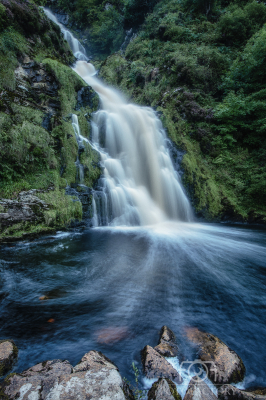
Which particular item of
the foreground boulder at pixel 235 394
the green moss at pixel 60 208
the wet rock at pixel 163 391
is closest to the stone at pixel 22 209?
the green moss at pixel 60 208

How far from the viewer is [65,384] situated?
5.46 feet

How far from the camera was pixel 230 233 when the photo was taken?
823cm

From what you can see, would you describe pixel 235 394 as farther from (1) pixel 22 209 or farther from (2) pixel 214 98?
(2) pixel 214 98

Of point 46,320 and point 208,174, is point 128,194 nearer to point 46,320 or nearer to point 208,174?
point 208,174

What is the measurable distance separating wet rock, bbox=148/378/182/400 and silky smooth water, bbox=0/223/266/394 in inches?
18.1

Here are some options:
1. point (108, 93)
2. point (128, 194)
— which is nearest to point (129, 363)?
point (128, 194)

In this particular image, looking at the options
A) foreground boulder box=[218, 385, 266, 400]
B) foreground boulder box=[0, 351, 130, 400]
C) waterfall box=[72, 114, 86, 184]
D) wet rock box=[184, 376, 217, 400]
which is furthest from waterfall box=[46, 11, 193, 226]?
foreground boulder box=[218, 385, 266, 400]

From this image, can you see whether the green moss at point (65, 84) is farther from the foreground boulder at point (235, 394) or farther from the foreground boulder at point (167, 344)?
the foreground boulder at point (235, 394)

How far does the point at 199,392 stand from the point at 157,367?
0.48 metres

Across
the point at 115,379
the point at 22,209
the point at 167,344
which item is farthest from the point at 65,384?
the point at 22,209

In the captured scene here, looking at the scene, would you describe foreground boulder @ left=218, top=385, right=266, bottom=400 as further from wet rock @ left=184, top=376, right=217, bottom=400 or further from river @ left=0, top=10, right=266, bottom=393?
river @ left=0, top=10, right=266, bottom=393

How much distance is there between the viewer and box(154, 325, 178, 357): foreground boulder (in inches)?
94.0

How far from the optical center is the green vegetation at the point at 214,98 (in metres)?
10.2

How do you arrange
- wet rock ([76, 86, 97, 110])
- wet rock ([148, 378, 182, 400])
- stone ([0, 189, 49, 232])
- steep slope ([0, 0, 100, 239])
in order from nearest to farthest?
wet rock ([148, 378, 182, 400]), stone ([0, 189, 49, 232]), steep slope ([0, 0, 100, 239]), wet rock ([76, 86, 97, 110])
